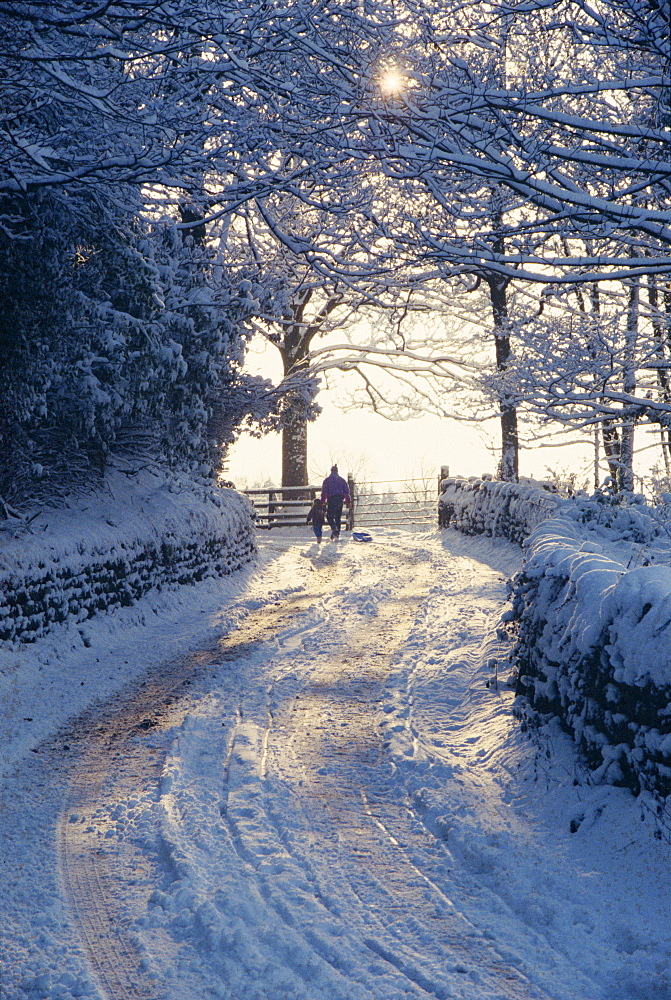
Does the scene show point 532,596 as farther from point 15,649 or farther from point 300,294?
point 300,294

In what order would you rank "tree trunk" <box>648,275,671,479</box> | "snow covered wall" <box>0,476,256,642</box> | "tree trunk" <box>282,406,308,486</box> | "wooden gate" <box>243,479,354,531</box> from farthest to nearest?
1. "tree trunk" <box>282,406,308,486</box>
2. "wooden gate" <box>243,479,354,531</box>
3. "tree trunk" <box>648,275,671,479</box>
4. "snow covered wall" <box>0,476,256,642</box>

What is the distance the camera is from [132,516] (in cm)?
1211

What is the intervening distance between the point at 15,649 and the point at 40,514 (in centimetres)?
256

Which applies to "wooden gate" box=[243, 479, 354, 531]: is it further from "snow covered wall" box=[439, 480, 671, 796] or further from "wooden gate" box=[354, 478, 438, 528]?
"snow covered wall" box=[439, 480, 671, 796]

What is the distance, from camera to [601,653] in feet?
17.2

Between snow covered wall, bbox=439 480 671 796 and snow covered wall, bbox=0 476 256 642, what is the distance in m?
5.38

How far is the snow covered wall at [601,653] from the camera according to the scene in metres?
4.70

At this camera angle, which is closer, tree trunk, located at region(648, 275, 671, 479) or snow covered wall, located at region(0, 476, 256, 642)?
snow covered wall, located at region(0, 476, 256, 642)

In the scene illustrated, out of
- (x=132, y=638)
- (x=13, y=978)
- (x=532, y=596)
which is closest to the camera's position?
(x=13, y=978)

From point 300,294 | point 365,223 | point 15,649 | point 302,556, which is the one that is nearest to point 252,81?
point 365,223

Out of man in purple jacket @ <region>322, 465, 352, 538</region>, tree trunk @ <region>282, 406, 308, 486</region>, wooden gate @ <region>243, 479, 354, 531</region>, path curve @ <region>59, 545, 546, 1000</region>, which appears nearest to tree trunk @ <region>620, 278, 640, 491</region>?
man in purple jacket @ <region>322, 465, 352, 538</region>

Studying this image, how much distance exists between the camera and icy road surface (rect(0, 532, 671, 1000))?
3.66 meters

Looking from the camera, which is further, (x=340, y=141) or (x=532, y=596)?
(x=340, y=141)

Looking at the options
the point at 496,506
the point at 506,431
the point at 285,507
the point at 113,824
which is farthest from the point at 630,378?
the point at 113,824
